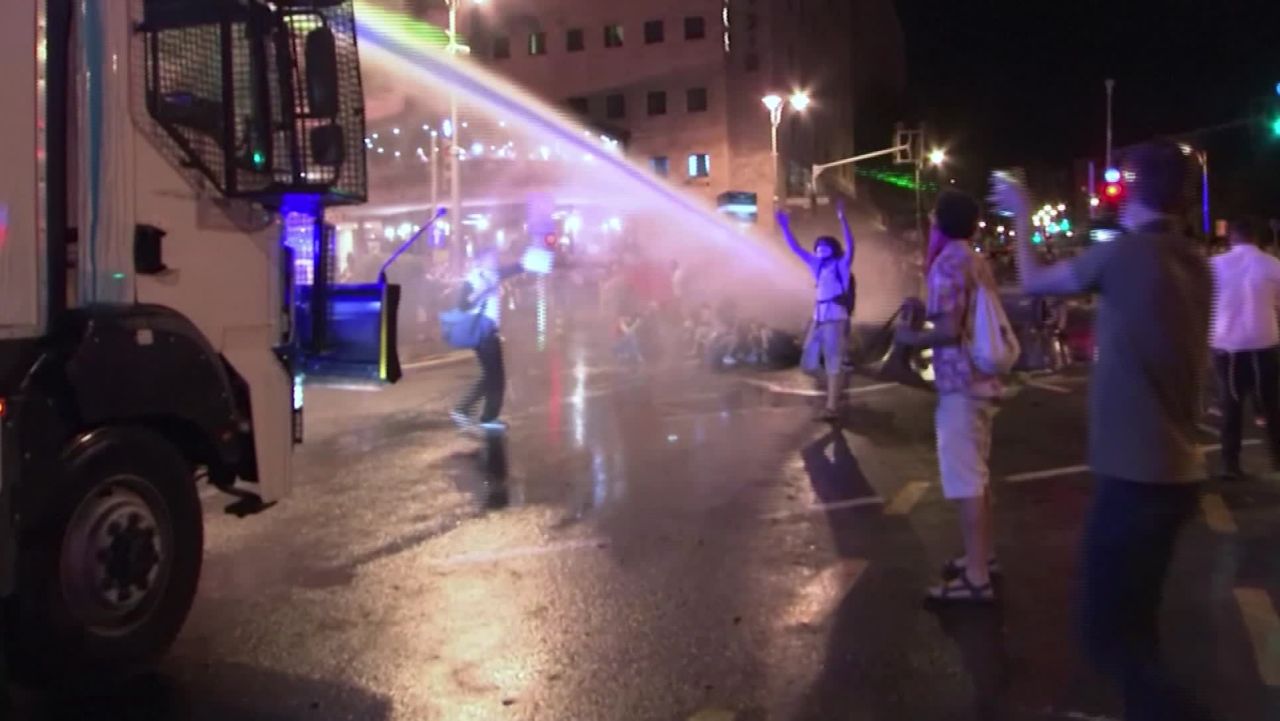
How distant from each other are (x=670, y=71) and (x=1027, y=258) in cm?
6176

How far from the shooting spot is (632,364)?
18078 mm

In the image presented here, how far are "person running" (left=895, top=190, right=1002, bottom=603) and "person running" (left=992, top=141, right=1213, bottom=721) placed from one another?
2.17m

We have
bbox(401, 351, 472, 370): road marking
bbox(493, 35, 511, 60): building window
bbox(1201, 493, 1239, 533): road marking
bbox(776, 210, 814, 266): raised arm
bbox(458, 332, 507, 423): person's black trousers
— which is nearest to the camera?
bbox(1201, 493, 1239, 533): road marking

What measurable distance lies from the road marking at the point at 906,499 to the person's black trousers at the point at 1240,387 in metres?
2.07

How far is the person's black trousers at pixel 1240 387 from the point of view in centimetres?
809

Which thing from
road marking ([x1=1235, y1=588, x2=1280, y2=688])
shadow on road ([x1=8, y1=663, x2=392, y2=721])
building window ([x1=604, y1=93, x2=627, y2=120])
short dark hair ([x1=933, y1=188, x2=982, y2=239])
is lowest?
shadow on road ([x1=8, y1=663, x2=392, y2=721])

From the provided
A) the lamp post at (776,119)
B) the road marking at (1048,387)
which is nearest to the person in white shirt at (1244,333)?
the road marking at (1048,387)

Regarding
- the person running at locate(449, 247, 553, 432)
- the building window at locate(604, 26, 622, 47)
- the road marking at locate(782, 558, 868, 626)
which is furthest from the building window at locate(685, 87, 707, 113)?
the road marking at locate(782, 558, 868, 626)

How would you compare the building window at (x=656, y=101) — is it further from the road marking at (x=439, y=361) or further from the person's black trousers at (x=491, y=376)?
the person's black trousers at (x=491, y=376)

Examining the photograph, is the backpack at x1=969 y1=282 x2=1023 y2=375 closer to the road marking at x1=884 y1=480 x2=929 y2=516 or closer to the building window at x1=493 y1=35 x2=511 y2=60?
the road marking at x1=884 y1=480 x2=929 y2=516

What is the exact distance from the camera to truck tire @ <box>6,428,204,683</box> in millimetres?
4441

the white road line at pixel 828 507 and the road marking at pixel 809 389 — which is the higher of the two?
the road marking at pixel 809 389

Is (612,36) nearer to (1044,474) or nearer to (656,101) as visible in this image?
(656,101)

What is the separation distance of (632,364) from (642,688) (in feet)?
44.4
